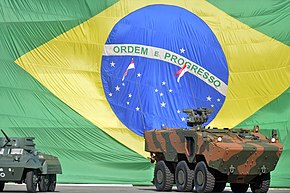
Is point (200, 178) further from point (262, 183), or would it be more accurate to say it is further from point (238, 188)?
point (238, 188)

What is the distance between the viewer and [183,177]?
32031 mm

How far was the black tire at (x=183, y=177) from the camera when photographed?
31.5 m

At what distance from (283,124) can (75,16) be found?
1081 centimetres

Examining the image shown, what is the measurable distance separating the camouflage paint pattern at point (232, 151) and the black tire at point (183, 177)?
335 mm

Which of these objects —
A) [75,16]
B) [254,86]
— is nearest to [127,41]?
[75,16]

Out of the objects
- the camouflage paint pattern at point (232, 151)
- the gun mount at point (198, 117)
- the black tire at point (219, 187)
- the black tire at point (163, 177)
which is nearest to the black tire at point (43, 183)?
the black tire at point (163, 177)

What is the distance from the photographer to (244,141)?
31.0 meters

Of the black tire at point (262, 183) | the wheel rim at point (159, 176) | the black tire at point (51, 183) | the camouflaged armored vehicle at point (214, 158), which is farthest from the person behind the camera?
the wheel rim at point (159, 176)

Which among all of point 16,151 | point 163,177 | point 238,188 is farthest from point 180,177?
point 16,151

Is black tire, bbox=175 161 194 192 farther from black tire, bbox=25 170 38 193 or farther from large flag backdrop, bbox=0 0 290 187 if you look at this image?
large flag backdrop, bbox=0 0 290 187

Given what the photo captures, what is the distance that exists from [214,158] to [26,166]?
6.34 m

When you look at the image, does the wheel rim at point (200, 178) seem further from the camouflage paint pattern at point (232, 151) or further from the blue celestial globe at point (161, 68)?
the blue celestial globe at point (161, 68)

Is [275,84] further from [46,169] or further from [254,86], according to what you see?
[46,169]

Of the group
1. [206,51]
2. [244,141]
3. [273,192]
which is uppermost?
[206,51]
